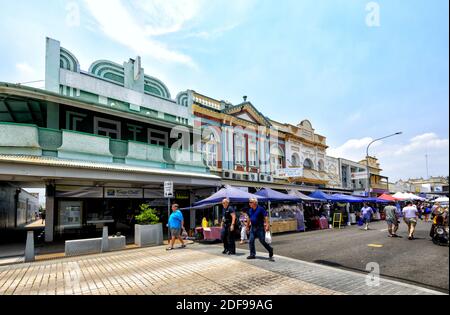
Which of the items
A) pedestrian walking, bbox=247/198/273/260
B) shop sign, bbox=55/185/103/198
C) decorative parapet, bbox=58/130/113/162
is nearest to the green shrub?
decorative parapet, bbox=58/130/113/162

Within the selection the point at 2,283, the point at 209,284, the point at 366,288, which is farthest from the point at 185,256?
the point at 366,288

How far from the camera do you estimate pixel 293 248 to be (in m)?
10.1

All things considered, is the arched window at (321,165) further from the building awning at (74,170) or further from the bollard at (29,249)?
the bollard at (29,249)

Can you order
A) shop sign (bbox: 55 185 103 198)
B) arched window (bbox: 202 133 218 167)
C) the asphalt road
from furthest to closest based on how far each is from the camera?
arched window (bbox: 202 133 218 167) → shop sign (bbox: 55 185 103 198) → the asphalt road

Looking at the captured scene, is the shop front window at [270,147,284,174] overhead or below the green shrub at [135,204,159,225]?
overhead

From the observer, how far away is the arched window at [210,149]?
64.1 feet

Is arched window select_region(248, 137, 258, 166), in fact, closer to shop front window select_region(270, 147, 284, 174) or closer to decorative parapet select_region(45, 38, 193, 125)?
shop front window select_region(270, 147, 284, 174)

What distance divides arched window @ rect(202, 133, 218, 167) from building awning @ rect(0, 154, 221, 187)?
4801 millimetres

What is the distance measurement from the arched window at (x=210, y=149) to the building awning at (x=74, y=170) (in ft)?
15.8

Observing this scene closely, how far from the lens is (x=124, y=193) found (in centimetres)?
1587

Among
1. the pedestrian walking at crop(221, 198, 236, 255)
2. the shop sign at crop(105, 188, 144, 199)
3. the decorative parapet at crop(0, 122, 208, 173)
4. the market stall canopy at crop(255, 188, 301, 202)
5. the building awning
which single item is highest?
the decorative parapet at crop(0, 122, 208, 173)

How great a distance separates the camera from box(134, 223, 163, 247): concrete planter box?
11.7 m

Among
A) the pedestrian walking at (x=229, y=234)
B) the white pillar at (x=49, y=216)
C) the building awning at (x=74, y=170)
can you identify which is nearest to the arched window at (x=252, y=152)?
the building awning at (x=74, y=170)

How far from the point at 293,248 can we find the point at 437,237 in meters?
5.43
